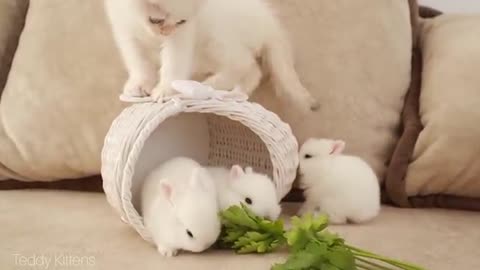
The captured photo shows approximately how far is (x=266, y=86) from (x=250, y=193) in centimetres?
36

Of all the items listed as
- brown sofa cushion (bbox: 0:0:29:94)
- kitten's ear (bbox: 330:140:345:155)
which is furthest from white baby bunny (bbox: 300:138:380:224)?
brown sofa cushion (bbox: 0:0:29:94)

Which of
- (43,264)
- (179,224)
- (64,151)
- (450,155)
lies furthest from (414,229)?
(64,151)

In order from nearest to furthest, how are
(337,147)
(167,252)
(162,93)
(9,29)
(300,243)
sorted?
(300,243), (167,252), (162,93), (337,147), (9,29)

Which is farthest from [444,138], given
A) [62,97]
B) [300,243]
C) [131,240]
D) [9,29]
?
[9,29]

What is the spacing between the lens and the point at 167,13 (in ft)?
3.41

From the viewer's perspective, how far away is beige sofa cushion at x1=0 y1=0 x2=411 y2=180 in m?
Answer: 1.34

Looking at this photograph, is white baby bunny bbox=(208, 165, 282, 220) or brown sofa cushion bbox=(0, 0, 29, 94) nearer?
white baby bunny bbox=(208, 165, 282, 220)

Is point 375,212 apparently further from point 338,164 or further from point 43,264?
point 43,264

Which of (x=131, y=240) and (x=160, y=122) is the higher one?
(x=160, y=122)

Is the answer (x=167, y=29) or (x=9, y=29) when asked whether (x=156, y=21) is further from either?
(x=9, y=29)

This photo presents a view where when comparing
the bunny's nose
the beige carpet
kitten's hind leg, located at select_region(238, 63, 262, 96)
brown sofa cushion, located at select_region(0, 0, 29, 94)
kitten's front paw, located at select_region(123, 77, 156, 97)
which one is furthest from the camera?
brown sofa cushion, located at select_region(0, 0, 29, 94)

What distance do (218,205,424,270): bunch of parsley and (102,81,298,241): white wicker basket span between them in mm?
142

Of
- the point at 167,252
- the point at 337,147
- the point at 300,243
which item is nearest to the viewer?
the point at 300,243

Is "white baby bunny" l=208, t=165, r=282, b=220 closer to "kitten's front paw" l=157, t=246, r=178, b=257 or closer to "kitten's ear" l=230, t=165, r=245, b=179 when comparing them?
"kitten's ear" l=230, t=165, r=245, b=179
